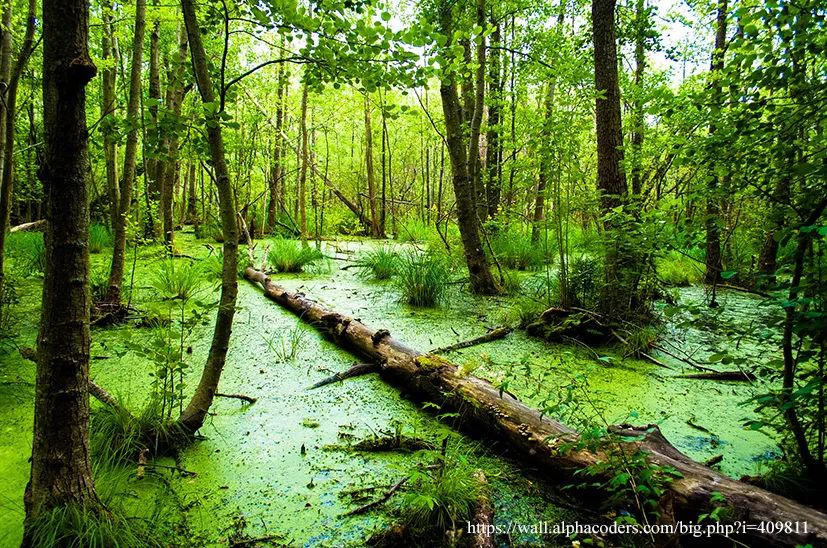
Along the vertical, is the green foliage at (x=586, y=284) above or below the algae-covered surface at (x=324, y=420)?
above

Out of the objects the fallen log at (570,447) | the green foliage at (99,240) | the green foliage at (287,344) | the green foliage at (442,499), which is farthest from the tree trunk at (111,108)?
the green foliage at (442,499)

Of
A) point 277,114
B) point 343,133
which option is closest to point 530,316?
point 277,114

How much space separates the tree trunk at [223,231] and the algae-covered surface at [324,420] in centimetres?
18

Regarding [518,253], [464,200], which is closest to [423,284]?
[464,200]

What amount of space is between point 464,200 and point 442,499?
3479mm

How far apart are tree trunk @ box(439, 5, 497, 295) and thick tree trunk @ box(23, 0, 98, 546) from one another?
11.5 ft

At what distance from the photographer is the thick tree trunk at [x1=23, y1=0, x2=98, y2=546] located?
3.27ft

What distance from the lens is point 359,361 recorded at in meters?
2.81

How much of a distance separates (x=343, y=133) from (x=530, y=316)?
16.2 m

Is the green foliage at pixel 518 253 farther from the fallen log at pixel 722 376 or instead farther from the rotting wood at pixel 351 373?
the rotting wood at pixel 351 373

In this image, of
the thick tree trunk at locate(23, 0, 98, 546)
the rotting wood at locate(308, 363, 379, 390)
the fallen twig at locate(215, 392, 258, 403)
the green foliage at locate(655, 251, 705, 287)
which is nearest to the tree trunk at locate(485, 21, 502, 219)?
the green foliage at locate(655, 251, 705, 287)

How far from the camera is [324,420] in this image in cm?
204

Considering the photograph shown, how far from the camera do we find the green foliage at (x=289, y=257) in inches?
224

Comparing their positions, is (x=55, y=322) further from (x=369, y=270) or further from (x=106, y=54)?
(x=106, y=54)
